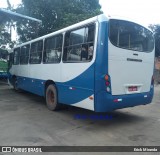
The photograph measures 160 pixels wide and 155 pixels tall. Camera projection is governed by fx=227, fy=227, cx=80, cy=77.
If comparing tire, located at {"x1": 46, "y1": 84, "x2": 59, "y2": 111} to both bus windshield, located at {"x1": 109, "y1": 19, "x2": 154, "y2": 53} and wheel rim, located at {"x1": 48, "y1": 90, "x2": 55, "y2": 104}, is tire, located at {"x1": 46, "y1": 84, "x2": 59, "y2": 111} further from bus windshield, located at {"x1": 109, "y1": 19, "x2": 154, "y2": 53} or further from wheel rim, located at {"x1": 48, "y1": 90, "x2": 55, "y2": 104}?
bus windshield, located at {"x1": 109, "y1": 19, "x2": 154, "y2": 53}

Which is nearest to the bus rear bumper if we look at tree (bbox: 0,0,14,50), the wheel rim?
the wheel rim

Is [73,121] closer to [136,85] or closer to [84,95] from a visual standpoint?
[84,95]

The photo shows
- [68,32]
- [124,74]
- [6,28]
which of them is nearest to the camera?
[124,74]

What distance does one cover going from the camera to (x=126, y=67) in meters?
6.27

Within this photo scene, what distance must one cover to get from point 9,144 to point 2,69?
13.8 meters

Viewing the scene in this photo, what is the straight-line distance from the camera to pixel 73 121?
693cm

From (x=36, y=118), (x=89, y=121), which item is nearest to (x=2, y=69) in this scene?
(x=36, y=118)

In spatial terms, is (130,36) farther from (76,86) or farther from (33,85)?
(33,85)

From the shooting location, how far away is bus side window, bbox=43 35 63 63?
25.8ft

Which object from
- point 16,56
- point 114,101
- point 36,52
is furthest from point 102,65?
point 16,56

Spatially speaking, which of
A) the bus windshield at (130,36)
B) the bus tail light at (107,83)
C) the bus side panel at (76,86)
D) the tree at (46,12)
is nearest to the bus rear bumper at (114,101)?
the bus tail light at (107,83)

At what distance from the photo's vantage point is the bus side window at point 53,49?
7863mm

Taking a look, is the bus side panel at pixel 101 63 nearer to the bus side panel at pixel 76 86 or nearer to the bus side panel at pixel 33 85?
the bus side panel at pixel 76 86

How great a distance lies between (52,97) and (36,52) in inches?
100
